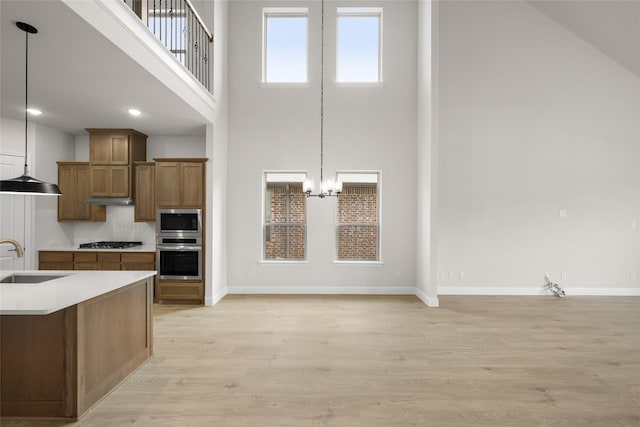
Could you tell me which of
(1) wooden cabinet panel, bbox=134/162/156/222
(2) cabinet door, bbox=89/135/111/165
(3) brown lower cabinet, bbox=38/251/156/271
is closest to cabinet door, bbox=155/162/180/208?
(1) wooden cabinet panel, bbox=134/162/156/222

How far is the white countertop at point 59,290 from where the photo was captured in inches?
86.7

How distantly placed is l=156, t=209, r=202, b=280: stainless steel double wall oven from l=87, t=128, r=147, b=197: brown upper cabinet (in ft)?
3.46

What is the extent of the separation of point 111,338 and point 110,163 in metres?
4.13

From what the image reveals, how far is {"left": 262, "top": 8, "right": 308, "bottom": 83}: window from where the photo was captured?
6.62 meters

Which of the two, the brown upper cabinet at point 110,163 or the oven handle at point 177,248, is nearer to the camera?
the oven handle at point 177,248

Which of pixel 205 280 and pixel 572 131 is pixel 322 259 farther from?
pixel 572 131

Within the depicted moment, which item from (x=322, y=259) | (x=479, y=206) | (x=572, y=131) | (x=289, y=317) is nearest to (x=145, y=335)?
(x=289, y=317)

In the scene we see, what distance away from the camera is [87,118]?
545 cm

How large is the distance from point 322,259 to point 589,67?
5818 millimetres

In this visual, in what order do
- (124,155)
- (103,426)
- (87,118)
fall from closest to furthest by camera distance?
(103,426) < (87,118) < (124,155)

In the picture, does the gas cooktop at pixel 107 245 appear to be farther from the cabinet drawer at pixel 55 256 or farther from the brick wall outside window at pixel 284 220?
the brick wall outside window at pixel 284 220

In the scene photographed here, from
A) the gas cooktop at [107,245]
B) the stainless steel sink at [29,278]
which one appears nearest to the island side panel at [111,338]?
the stainless steel sink at [29,278]

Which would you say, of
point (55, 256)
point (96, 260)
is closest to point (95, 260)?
point (96, 260)

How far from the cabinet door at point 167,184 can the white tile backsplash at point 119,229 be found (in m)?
0.98
